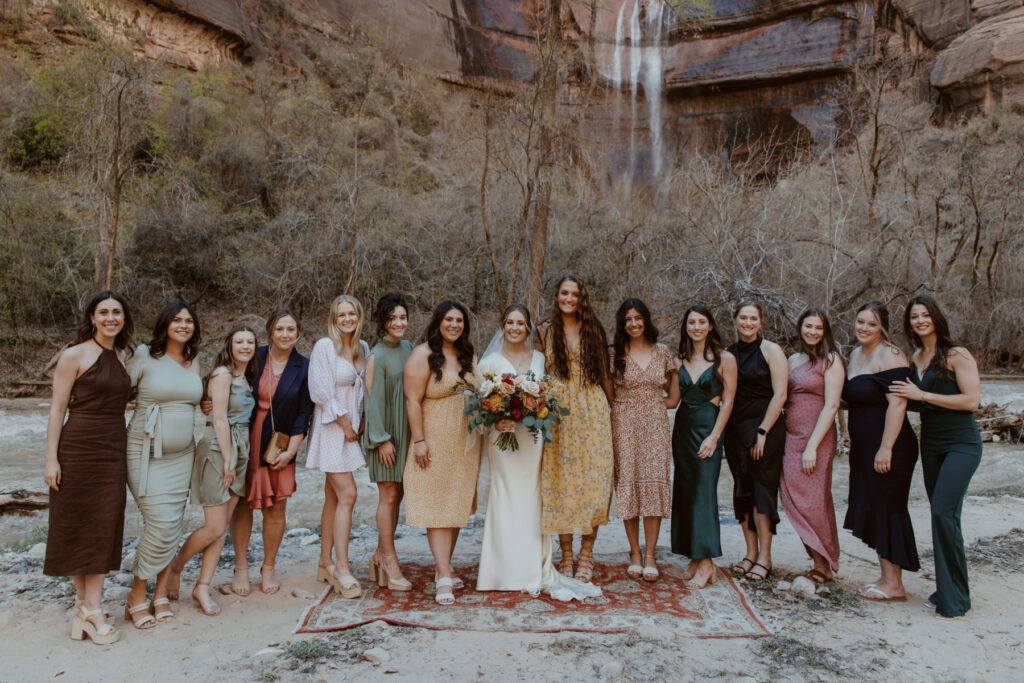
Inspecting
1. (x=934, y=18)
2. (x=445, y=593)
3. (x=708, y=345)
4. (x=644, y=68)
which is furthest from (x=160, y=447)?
(x=934, y=18)

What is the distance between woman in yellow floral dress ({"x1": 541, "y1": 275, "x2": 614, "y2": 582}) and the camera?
178 inches

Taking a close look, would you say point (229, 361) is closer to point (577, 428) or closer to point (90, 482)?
point (90, 482)

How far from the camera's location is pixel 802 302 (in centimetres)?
1205

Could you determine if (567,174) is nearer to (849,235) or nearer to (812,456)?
(849,235)

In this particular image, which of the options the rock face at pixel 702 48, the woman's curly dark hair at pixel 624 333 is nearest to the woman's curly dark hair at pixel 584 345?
the woman's curly dark hair at pixel 624 333

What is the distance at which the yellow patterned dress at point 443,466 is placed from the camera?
14.3 ft

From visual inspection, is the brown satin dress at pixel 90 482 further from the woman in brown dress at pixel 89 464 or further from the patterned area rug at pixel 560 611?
the patterned area rug at pixel 560 611

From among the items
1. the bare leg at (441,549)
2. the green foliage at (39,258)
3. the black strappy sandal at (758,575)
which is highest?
the green foliage at (39,258)

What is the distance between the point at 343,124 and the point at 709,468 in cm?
2197

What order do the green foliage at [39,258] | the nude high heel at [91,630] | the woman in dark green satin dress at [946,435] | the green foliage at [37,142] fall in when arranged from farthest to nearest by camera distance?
the green foliage at [37,142]
the green foliage at [39,258]
the woman in dark green satin dress at [946,435]
the nude high heel at [91,630]

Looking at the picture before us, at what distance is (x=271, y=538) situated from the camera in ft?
14.9

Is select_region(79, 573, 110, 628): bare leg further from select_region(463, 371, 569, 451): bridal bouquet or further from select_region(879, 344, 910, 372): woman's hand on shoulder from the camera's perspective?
select_region(879, 344, 910, 372): woman's hand on shoulder

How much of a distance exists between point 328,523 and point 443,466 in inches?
38.1

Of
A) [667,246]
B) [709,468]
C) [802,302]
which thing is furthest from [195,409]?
[667,246]
